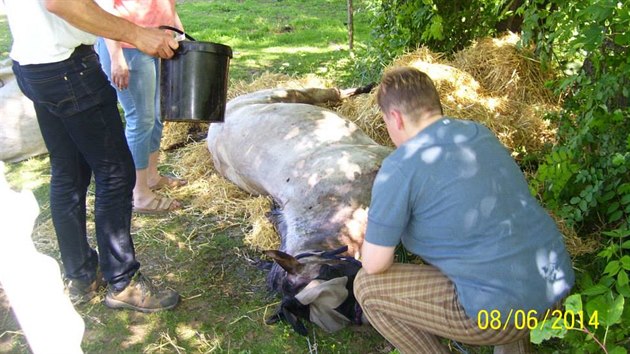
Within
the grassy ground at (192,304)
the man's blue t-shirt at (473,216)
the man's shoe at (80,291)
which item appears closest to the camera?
the man's blue t-shirt at (473,216)

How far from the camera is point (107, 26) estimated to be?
8.47 ft

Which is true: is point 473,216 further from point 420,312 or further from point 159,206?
point 159,206

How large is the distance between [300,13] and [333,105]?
6.43m

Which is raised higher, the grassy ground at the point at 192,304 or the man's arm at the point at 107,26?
the man's arm at the point at 107,26

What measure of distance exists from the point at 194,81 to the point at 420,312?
1824 mm

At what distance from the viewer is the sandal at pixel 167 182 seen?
4742 mm

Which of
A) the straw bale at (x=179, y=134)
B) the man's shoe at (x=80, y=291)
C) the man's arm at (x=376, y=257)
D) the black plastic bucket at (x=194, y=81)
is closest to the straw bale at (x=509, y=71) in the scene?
the straw bale at (x=179, y=134)

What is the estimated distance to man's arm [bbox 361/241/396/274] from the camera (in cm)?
224

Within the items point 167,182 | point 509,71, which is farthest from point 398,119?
point 509,71

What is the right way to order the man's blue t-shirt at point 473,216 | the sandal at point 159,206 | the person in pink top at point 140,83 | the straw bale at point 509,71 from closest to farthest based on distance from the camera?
the man's blue t-shirt at point 473,216
the person in pink top at point 140,83
the sandal at point 159,206
the straw bale at point 509,71

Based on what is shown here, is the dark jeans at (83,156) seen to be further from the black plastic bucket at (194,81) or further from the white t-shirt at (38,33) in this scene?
the black plastic bucket at (194,81)

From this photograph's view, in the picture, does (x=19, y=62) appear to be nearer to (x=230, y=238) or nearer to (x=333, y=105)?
(x=230, y=238)

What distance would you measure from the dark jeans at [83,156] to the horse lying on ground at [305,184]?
86 centimetres

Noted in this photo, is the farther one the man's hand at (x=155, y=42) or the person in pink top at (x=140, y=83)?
the person in pink top at (x=140, y=83)
